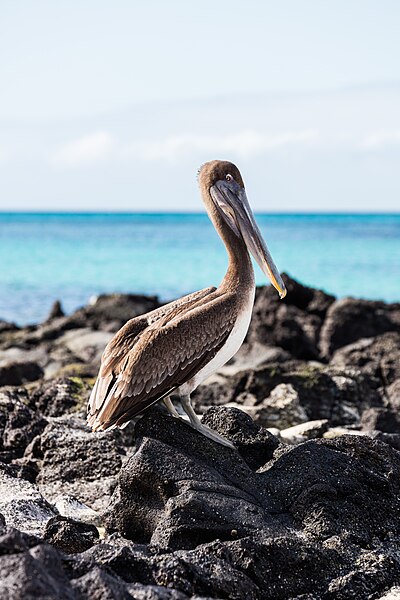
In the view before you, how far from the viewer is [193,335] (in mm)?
5652

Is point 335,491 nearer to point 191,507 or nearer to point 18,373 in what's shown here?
point 191,507

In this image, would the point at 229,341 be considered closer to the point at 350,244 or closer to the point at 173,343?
the point at 173,343

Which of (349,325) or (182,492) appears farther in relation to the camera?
(349,325)

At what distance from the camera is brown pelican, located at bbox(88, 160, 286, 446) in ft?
18.3

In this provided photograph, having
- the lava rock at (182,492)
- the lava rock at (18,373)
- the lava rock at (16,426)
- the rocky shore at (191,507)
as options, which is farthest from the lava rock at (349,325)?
the lava rock at (182,492)

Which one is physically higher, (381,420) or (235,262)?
(235,262)

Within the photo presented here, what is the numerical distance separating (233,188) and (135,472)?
75.9 inches

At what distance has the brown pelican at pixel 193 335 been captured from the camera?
558 cm

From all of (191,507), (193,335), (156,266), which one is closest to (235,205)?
(193,335)

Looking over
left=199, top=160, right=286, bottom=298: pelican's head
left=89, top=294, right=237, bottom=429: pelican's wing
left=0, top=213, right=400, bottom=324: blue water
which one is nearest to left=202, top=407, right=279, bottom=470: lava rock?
left=89, top=294, right=237, bottom=429: pelican's wing

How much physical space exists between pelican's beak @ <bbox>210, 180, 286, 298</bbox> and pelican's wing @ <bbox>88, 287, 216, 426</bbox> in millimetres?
389

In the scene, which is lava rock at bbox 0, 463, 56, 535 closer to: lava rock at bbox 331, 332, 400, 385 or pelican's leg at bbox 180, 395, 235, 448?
pelican's leg at bbox 180, 395, 235, 448

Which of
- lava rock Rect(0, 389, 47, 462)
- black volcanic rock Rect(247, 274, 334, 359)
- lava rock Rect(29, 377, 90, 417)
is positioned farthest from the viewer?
black volcanic rock Rect(247, 274, 334, 359)

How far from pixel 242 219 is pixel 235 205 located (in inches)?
3.9
